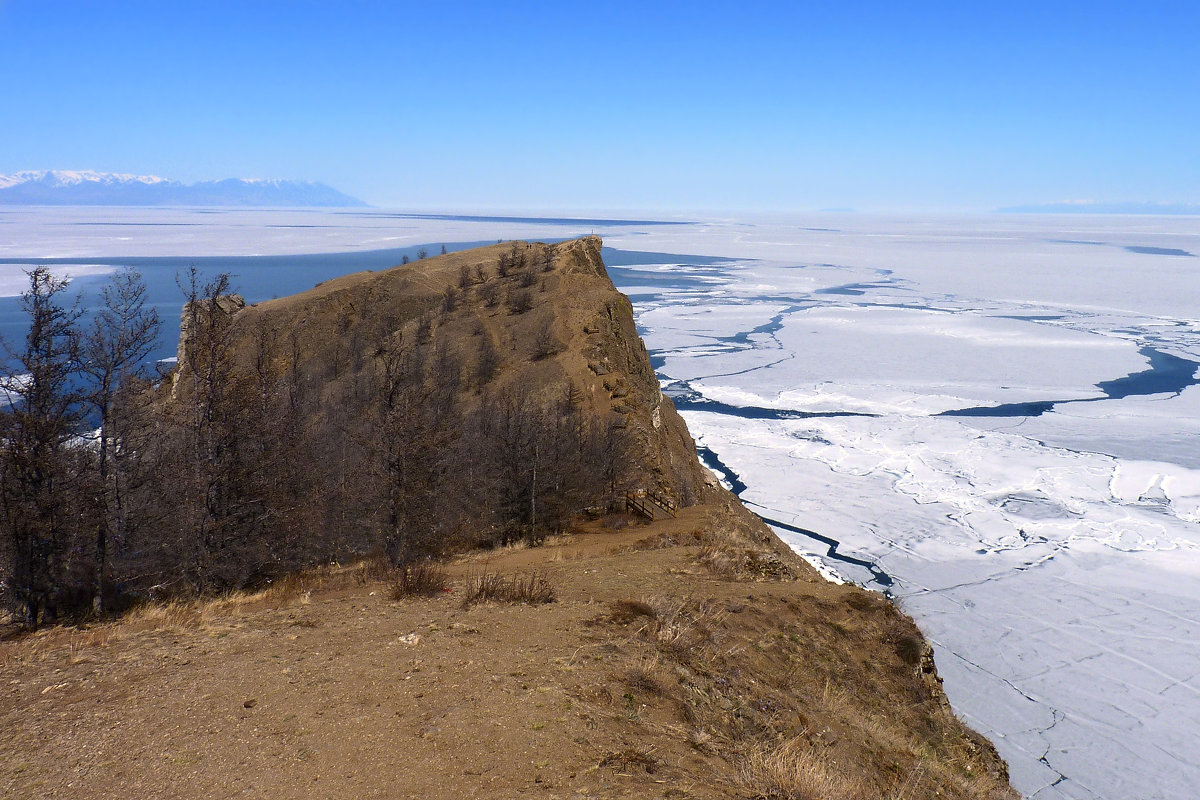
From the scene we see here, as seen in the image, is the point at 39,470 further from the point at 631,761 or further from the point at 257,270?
the point at 257,270

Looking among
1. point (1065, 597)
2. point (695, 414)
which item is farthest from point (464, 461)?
point (695, 414)

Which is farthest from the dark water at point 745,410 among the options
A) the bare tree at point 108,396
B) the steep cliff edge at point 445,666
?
the bare tree at point 108,396

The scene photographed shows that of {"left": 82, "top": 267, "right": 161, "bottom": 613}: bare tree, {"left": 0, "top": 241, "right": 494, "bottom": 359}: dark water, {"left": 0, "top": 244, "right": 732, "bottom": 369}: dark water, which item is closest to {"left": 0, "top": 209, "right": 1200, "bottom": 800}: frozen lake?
{"left": 0, "top": 241, "right": 494, "bottom": 359}: dark water

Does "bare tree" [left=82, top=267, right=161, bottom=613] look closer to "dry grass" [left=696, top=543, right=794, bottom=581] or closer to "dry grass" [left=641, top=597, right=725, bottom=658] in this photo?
"dry grass" [left=641, top=597, right=725, bottom=658]

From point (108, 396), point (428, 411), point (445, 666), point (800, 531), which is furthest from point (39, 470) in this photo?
point (800, 531)

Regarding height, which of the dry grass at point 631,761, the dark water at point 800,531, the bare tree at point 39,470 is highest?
the bare tree at point 39,470

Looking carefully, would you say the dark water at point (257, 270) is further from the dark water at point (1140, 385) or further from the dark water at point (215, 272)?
the dark water at point (1140, 385)

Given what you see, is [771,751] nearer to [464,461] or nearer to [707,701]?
[707,701]
